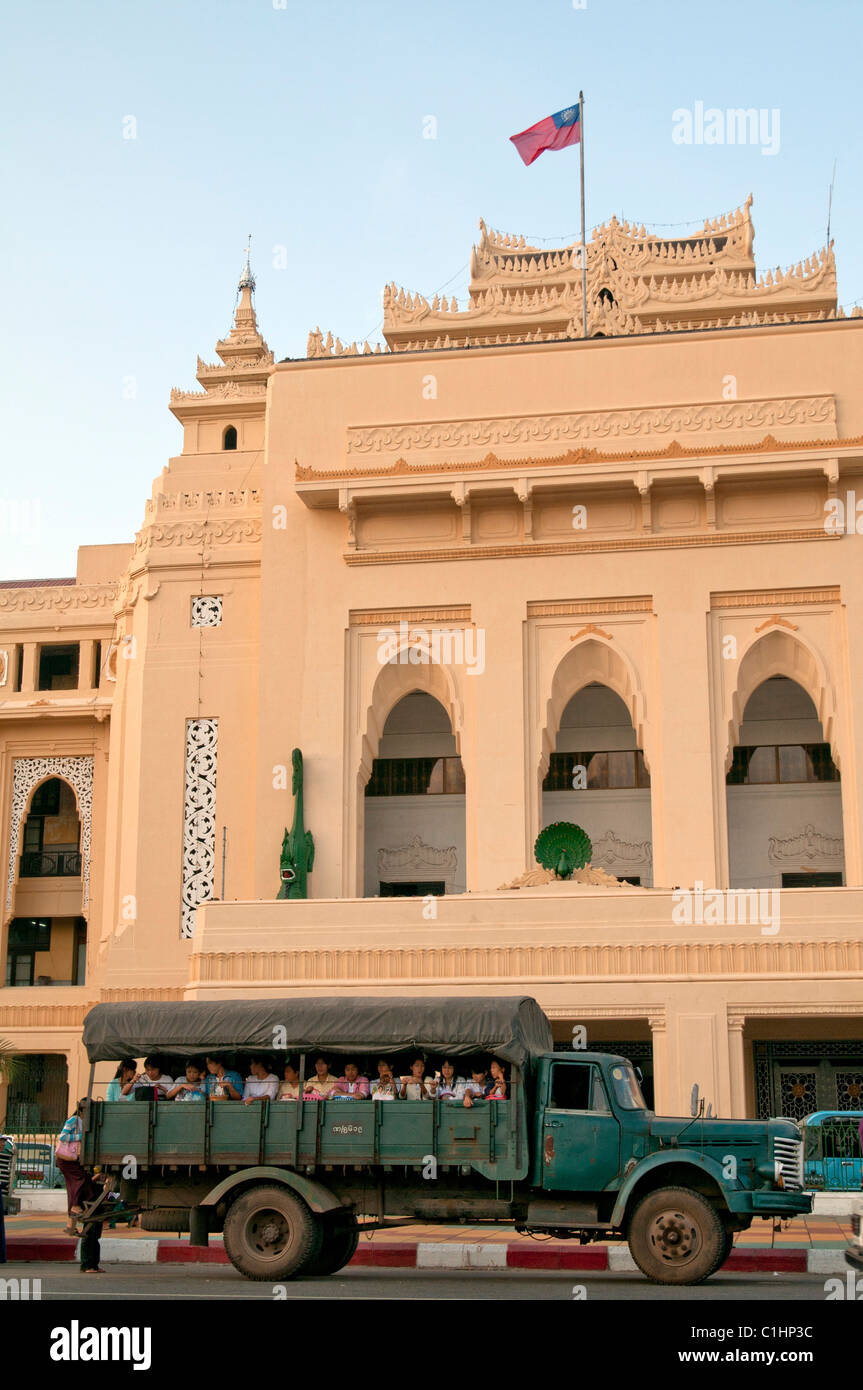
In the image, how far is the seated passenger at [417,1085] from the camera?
12.7 metres

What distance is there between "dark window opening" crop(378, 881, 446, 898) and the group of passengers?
1512 centimetres

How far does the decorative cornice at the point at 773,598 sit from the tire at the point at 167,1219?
1600 centimetres

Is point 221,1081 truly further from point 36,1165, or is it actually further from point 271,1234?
point 36,1165

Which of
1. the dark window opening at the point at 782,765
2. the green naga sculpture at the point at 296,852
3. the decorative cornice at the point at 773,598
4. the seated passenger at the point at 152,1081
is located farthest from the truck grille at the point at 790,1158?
the dark window opening at the point at 782,765

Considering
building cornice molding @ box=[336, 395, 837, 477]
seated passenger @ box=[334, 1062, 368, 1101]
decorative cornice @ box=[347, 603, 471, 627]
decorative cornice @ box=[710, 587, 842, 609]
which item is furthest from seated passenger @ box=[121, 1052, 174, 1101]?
decorative cornice @ box=[710, 587, 842, 609]

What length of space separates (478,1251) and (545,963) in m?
10.0

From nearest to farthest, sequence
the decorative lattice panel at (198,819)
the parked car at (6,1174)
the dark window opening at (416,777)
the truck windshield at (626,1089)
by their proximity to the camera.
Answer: the truck windshield at (626,1089)
the parked car at (6,1174)
the decorative lattice panel at (198,819)
the dark window opening at (416,777)

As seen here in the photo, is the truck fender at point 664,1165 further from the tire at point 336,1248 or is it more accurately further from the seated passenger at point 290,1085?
the seated passenger at point 290,1085

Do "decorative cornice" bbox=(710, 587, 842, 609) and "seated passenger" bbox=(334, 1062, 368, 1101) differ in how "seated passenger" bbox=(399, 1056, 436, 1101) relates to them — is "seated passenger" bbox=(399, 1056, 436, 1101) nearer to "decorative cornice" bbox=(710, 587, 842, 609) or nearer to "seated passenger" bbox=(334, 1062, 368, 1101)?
"seated passenger" bbox=(334, 1062, 368, 1101)

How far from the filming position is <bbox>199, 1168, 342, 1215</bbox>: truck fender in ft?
39.6

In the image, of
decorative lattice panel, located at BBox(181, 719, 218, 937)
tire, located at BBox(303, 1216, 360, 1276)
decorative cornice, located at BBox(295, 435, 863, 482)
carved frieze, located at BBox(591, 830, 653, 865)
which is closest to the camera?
tire, located at BBox(303, 1216, 360, 1276)
